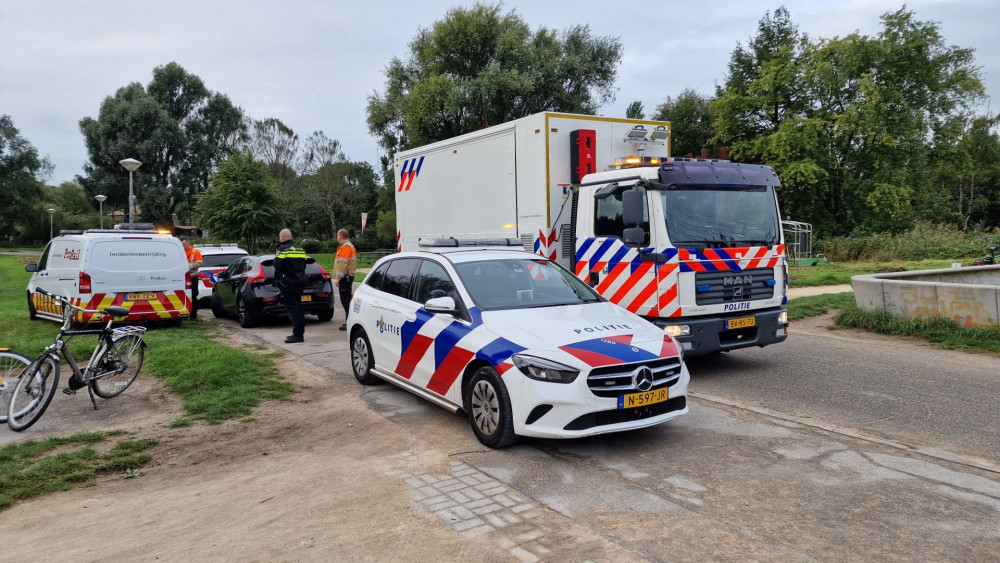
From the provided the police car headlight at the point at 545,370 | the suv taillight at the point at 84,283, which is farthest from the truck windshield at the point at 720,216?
the suv taillight at the point at 84,283

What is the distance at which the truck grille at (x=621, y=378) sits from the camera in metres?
4.86

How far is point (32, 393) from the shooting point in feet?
19.1

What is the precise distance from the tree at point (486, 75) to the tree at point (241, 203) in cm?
791

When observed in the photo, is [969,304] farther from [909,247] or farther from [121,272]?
[909,247]

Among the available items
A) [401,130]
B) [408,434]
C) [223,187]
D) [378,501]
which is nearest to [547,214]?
[408,434]

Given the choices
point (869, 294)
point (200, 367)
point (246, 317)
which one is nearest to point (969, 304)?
point (869, 294)

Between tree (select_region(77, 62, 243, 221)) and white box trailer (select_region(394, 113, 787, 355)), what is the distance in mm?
48044

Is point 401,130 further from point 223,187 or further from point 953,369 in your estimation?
point 953,369

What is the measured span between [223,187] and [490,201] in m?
21.1

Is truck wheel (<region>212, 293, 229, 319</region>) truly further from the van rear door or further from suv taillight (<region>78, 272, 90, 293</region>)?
suv taillight (<region>78, 272, 90, 293</region>)

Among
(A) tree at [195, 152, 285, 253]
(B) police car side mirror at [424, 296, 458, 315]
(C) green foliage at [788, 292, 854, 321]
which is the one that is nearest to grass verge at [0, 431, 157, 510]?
(B) police car side mirror at [424, 296, 458, 315]

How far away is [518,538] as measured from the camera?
3.62 metres

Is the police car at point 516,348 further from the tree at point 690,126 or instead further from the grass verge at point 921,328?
the tree at point 690,126

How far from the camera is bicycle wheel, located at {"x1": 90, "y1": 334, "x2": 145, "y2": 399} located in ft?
22.1
